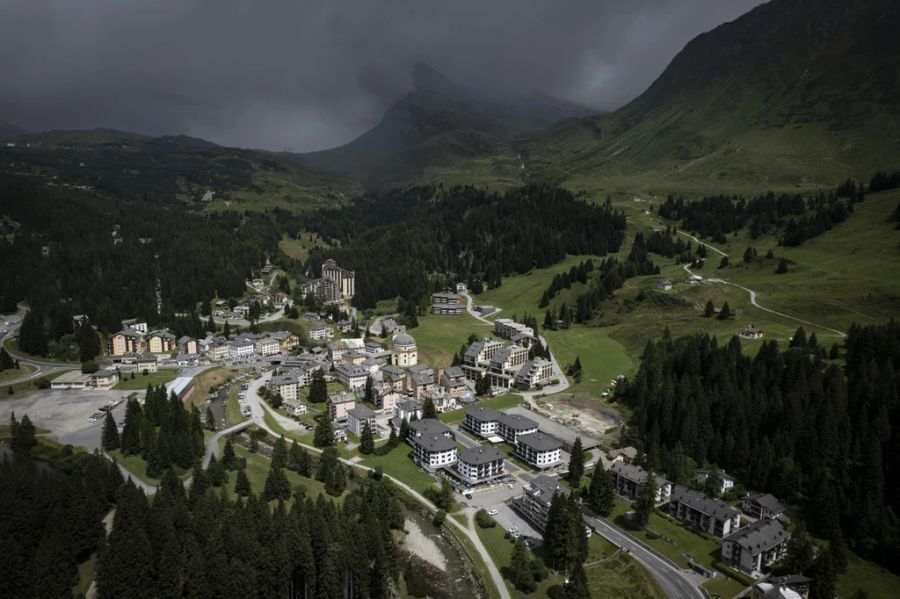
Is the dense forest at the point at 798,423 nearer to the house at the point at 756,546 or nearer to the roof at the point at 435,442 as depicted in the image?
the house at the point at 756,546

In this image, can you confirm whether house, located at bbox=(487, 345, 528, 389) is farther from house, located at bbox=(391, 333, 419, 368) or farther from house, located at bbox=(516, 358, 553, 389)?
house, located at bbox=(391, 333, 419, 368)

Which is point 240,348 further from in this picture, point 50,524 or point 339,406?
point 50,524

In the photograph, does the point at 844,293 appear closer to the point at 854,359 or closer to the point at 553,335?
the point at 854,359

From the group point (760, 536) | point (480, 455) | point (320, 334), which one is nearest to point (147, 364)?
point (320, 334)

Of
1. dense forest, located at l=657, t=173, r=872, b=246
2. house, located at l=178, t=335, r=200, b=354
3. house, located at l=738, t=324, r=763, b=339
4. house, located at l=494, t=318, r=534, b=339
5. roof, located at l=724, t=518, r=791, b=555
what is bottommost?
roof, located at l=724, t=518, r=791, b=555

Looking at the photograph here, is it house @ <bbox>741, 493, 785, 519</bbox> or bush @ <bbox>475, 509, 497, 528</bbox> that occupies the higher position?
house @ <bbox>741, 493, 785, 519</bbox>

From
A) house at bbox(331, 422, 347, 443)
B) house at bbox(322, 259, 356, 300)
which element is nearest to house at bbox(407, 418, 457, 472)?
house at bbox(331, 422, 347, 443)
